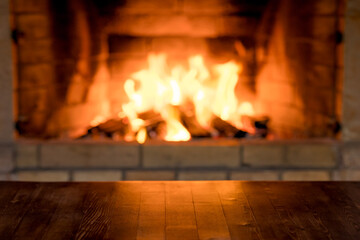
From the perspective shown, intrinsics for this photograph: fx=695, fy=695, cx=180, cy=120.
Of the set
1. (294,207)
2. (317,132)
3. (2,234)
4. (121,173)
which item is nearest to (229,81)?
(317,132)

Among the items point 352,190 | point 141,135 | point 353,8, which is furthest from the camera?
point 141,135

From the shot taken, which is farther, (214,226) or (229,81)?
(229,81)

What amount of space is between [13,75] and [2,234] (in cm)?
149

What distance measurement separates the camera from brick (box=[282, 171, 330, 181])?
10.5ft

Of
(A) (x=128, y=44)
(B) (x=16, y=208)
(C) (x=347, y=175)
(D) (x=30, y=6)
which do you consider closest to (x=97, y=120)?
(A) (x=128, y=44)

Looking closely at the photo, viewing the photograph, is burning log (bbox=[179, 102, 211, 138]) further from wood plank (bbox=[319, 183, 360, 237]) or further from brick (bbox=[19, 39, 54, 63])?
wood plank (bbox=[319, 183, 360, 237])

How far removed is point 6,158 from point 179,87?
3.27 feet

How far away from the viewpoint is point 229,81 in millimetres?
3717

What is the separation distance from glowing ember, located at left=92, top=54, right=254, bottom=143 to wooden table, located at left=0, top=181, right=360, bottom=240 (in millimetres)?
1395

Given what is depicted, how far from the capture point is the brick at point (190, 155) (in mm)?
3180

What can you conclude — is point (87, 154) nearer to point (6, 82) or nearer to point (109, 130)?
point (109, 130)

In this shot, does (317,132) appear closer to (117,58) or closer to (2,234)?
(117,58)

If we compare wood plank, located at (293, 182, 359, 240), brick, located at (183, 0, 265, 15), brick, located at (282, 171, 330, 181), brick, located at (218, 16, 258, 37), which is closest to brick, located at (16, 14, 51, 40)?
brick, located at (183, 0, 265, 15)

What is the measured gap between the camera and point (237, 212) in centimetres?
199
